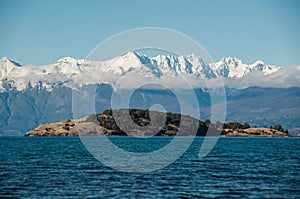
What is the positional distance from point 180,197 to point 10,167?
50.3 m

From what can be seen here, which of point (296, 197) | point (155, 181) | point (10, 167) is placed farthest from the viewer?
point (10, 167)

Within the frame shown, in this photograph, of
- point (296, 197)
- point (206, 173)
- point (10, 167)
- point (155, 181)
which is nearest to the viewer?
point (296, 197)

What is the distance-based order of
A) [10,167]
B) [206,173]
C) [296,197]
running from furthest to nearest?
[10,167] < [206,173] < [296,197]

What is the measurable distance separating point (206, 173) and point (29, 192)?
36.7 meters

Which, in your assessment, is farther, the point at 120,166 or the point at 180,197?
the point at 120,166

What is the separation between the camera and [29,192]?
70.9 metres

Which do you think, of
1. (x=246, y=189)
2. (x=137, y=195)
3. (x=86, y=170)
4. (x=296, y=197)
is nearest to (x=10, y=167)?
(x=86, y=170)

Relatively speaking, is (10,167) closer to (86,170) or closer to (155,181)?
(86,170)

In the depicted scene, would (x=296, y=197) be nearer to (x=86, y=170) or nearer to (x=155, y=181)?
(x=155, y=181)

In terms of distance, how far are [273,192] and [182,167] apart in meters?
38.2

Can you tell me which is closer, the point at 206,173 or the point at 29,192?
the point at 29,192

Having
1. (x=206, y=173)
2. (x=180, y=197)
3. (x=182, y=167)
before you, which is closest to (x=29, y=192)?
(x=180, y=197)

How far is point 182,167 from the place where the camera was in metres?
109

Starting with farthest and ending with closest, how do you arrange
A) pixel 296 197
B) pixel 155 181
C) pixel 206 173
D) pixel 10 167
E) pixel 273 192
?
pixel 10 167, pixel 206 173, pixel 155 181, pixel 273 192, pixel 296 197
